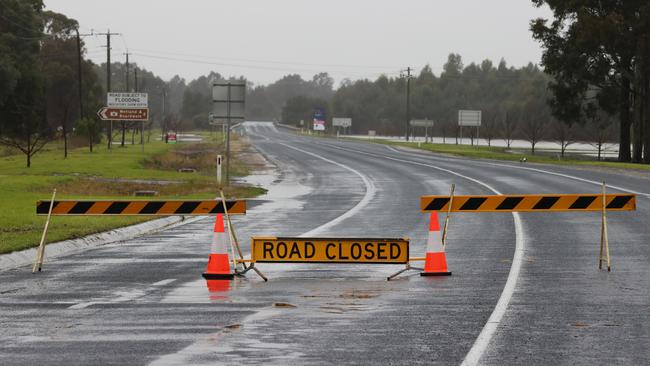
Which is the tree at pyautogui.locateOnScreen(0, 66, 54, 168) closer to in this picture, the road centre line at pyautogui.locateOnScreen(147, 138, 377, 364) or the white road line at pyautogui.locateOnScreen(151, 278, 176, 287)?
the road centre line at pyautogui.locateOnScreen(147, 138, 377, 364)

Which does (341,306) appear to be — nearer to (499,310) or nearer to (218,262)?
(499,310)

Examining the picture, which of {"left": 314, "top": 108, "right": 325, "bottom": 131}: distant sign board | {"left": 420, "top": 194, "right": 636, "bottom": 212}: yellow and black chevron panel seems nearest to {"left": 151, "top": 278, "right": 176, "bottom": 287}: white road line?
{"left": 420, "top": 194, "right": 636, "bottom": 212}: yellow and black chevron panel

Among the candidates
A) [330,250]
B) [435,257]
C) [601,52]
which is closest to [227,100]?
[330,250]

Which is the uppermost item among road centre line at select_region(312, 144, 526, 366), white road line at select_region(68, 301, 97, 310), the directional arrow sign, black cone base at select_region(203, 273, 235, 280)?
the directional arrow sign

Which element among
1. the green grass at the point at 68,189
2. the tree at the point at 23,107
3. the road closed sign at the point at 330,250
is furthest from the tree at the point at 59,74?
the road closed sign at the point at 330,250

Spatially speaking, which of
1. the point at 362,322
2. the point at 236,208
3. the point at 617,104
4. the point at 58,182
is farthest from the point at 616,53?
the point at 362,322

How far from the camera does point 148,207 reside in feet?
48.1

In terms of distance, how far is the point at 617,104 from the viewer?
6619 cm

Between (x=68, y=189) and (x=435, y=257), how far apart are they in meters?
20.9

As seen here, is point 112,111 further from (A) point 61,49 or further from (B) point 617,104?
(A) point 61,49

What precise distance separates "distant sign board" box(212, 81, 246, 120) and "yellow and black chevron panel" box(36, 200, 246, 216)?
19075 millimetres

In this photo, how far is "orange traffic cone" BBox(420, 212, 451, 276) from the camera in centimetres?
1341

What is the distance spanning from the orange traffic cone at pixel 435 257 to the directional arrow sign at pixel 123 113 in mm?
48295

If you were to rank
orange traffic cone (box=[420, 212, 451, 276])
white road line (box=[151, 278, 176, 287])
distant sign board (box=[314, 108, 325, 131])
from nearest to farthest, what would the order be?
white road line (box=[151, 278, 176, 287])
orange traffic cone (box=[420, 212, 451, 276])
distant sign board (box=[314, 108, 325, 131])
